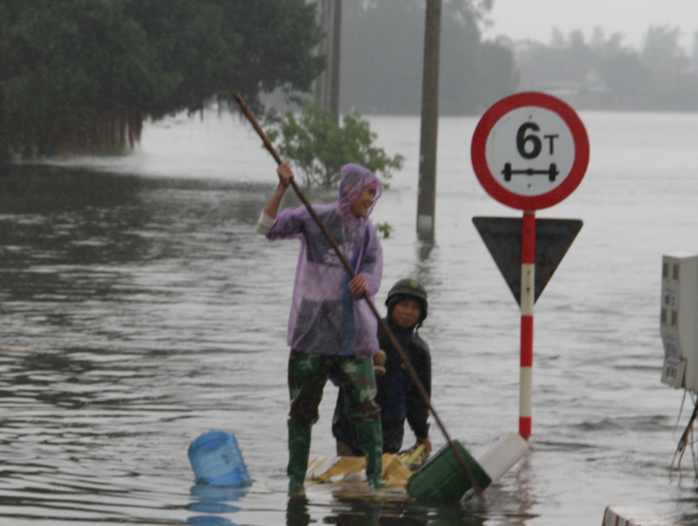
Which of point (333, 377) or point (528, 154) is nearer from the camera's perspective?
point (333, 377)

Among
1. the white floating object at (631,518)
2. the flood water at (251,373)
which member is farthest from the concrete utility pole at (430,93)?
the white floating object at (631,518)

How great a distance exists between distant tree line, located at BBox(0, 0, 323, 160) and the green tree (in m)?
3.15

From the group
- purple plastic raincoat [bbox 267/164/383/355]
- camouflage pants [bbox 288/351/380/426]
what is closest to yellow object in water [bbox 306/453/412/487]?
camouflage pants [bbox 288/351/380/426]

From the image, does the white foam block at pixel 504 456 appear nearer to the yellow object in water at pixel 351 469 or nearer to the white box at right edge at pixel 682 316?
the yellow object in water at pixel 351 469

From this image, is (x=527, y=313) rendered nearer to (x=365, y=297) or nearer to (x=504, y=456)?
(x=504, y=456)

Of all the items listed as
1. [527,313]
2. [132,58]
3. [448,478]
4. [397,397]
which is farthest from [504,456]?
[132,58]

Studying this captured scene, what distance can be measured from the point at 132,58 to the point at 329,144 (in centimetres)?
776

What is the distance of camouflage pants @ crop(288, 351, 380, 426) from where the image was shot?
20.2ft

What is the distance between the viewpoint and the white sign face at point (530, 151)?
7188 mm

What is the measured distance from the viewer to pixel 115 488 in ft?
20.3

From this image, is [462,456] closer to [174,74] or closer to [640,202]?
[640,202]

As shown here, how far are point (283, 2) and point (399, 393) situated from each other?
35.1 metres

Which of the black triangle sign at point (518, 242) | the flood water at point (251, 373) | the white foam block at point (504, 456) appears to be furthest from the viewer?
the black triangle sign at point (518, 242)

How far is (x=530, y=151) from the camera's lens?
7.21m
